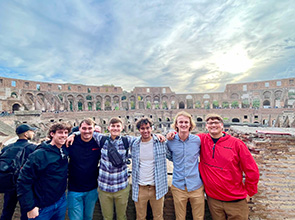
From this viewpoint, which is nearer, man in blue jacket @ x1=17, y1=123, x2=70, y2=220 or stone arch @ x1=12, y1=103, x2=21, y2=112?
man in blue jacket @ x1=17, y1=123, x2=70, y2=220

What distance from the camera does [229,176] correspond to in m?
2.12

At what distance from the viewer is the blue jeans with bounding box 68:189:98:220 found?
89.7 inches

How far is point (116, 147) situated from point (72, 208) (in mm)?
1297

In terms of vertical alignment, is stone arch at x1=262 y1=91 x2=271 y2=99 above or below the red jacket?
above

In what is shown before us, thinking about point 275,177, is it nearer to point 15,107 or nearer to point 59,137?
point 59,137

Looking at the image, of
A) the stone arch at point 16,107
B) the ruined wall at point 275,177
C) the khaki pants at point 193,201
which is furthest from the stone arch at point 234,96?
the stone arch at point 16,107

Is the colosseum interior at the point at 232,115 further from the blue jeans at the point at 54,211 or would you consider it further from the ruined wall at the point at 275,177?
the blue jeans at the point at 54,211

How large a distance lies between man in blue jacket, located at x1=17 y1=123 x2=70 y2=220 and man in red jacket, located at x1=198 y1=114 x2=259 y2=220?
242 centimetres

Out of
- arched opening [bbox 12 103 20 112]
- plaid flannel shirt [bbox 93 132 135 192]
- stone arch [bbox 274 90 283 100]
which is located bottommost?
plaid flannel shirt [bbox 93 132 135 192]

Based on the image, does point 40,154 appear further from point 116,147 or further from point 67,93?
point 67,93

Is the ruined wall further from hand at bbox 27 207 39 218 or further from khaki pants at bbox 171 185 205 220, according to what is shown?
hand at bbox 27 207 39 218

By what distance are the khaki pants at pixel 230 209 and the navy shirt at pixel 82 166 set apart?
2.15m

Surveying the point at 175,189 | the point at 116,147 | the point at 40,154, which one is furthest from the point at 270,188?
the point at 40,154

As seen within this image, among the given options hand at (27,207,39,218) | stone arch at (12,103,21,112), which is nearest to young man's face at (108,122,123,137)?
hand at (27,207,39,218)
